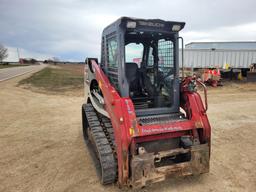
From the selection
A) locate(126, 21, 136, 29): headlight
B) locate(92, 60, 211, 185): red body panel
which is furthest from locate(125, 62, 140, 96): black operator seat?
locate(126, 21, 136, 29): headlight

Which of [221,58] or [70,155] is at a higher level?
[221,58]

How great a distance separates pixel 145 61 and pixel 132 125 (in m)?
1.73

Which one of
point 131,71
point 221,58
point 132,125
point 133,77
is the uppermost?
point 221,58

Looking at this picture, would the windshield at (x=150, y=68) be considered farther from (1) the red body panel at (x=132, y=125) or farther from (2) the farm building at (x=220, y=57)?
(2) the farm building at (x=220, y=57)

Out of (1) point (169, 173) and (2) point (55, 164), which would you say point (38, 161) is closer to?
(2) point (55, 164)

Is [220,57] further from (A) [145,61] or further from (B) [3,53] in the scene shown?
(B) [3,53]

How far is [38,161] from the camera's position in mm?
4031

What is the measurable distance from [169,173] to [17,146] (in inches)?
135

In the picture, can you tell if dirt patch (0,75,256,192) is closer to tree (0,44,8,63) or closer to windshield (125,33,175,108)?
windshield (125,33,175,108)

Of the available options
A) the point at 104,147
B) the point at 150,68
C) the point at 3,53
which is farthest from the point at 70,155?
the point at 3,53

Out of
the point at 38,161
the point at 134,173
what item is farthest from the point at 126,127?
the point at 38,161

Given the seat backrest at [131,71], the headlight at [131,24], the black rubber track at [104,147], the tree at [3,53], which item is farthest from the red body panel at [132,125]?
the tree at [3,53]

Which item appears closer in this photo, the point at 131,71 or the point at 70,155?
the point at 131,71

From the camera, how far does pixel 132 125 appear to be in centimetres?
296
